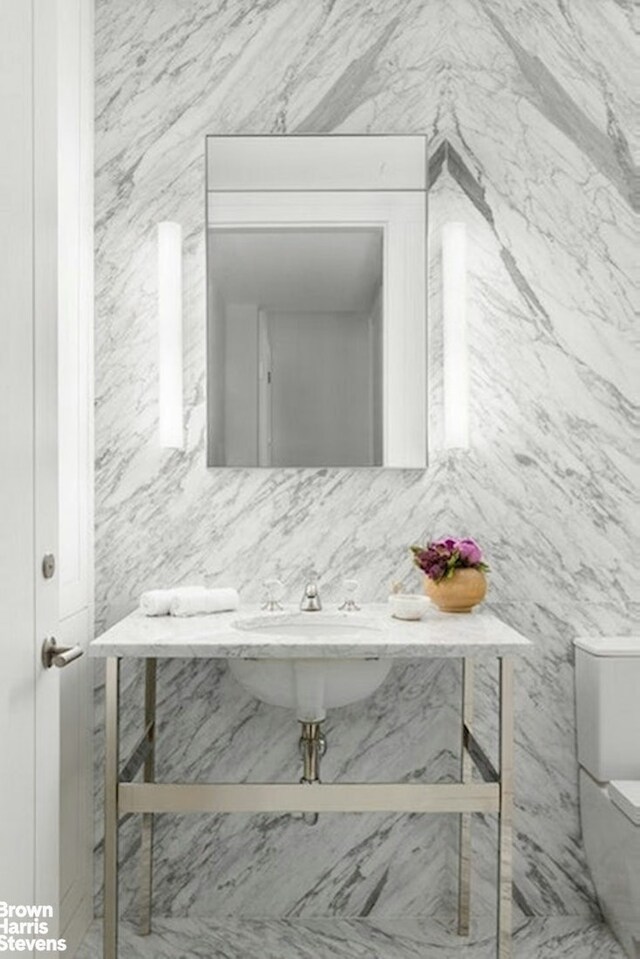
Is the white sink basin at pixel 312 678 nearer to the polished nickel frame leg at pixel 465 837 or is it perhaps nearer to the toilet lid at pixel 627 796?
the polished nickel frame leg at pixel 465 837

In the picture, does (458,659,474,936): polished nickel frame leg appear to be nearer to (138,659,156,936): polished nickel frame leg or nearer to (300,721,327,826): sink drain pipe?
(300,721,327,826): sink drain pipe

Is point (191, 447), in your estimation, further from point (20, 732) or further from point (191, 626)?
point (20, 732)

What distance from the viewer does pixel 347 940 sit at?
7.30ft

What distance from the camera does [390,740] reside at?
2357 millimetres

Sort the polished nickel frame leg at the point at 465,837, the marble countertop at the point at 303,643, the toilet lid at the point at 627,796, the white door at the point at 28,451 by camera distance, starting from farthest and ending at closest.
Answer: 1. the polished nickel frame leg at the point at 465,837
2. the toilet lid at the point at 627,796
3. the marble countertop at the point at 303,643
4. the white door at the point at 28,451

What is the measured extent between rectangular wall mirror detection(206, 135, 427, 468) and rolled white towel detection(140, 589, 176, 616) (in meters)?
0.43

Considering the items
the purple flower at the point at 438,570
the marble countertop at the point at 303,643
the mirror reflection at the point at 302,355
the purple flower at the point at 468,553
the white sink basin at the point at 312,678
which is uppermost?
the mirror reflection at the point at 302,355

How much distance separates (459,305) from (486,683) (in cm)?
104

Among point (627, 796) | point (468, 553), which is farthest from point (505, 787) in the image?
point (468, 553)

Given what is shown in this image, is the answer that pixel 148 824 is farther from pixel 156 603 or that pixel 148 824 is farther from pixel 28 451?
pixel 28 451

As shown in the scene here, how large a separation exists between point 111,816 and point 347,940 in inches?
32.2

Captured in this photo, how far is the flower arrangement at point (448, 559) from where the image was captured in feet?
7.05

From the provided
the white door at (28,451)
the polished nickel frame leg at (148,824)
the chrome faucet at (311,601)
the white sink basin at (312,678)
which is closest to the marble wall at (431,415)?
the polished nickel frame leg at (148,824)

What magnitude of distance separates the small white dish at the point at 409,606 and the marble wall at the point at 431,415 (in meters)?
0.25
